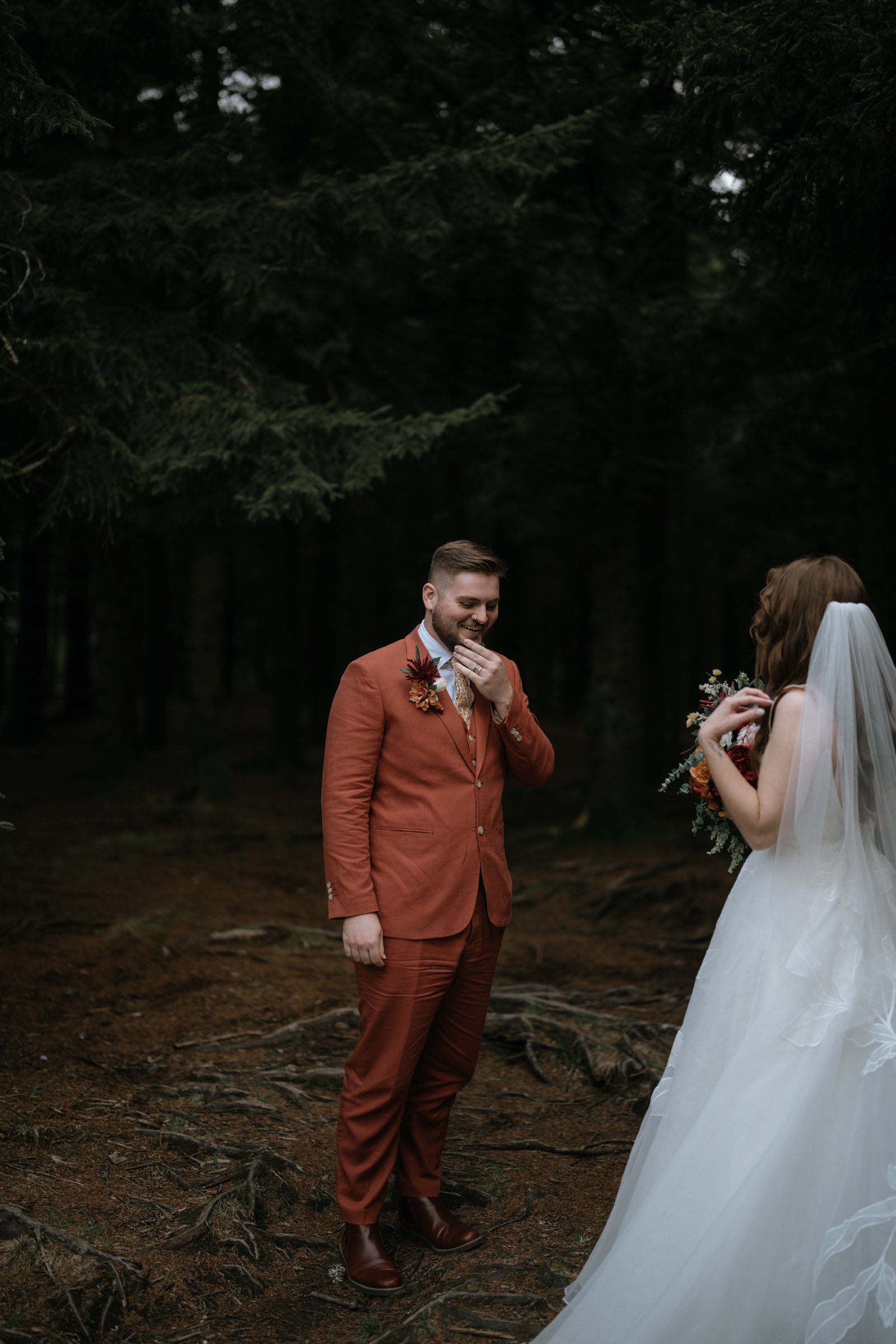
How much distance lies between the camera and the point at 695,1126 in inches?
129

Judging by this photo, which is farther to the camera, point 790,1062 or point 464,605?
point 464,605

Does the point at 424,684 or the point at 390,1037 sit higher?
the point at 424,684

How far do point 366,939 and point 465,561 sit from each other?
4.59 feet

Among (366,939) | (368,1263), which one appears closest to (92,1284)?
(368,1263)

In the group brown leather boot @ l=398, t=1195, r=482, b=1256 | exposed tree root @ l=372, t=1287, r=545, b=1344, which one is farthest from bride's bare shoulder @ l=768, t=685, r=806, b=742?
brown leather boot @ l=398, t=1195, r=482, b=1256

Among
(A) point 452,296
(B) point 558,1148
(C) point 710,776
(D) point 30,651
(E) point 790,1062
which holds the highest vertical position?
(A) point 452,296

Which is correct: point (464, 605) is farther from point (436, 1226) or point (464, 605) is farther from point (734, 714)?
point (436, 1226)

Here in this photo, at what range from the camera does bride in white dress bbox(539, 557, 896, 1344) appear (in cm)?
304

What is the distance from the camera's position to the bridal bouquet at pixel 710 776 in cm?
373

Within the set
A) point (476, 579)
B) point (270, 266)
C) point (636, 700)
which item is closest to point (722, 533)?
point (636, 700)

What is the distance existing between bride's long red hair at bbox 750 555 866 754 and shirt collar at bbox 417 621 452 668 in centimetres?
119

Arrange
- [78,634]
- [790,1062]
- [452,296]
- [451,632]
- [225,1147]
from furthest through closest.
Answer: [78,634] < [452,296] < [225,1147] < [451,632] < [790,1062]

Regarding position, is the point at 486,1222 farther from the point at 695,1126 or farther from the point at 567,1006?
the point at 567,1006

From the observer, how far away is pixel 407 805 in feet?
13.3
